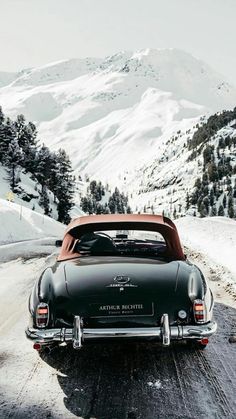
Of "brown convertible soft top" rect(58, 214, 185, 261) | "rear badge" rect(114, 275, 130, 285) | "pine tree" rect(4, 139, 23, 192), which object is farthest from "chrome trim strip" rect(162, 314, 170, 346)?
"pine tree" rect(4, 139, 23, 192)

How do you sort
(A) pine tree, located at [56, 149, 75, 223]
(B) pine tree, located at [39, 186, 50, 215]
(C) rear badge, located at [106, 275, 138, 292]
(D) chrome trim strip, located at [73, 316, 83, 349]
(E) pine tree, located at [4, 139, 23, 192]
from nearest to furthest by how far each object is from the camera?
(D) chrome trim strip, located at [73, 316, 83, 349]
(C) rear badge, located at [106, 275, 138, 292]
(E) pine tree, located at [4, 139, 23, 192]
(B) pine tree, located at [39, 186, 50, 215]
(A) pine tree, located at [56, 149, 75, 223]

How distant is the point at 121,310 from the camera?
4703 mm

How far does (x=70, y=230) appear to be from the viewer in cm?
627

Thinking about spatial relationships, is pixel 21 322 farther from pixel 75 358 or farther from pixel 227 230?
pixel 227 230

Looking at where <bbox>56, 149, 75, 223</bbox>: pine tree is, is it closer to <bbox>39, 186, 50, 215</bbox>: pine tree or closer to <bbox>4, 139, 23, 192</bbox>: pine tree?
<bbox>39, 186, 50, 215</bbox>: pine tree

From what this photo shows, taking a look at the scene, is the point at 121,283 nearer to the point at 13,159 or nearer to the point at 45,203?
the point at 13,159

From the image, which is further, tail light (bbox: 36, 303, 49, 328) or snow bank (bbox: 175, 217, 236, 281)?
snow bank (bbox: 175, 217, 236, 281)

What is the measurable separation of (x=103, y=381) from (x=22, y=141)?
2952 inches

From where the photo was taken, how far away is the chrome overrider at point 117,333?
4543 millimetres

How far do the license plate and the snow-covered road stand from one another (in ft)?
2.20

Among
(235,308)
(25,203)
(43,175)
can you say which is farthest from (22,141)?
(235,308)

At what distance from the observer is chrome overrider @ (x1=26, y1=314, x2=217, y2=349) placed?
4543 millimetres

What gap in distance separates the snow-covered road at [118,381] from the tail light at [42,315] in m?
0.56

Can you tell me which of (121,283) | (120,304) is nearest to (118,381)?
(120,304)
